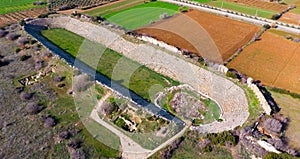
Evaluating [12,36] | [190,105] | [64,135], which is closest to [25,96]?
[64,135]

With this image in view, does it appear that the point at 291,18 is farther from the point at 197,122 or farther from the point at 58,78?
the point at 58,78

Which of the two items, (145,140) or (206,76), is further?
(206,76)

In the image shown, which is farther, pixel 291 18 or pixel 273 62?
pixel 291 18

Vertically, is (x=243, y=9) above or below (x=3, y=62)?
above

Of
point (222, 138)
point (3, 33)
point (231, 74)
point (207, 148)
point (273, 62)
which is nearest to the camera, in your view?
point (207, 148)

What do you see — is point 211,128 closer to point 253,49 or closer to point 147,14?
point 253,49

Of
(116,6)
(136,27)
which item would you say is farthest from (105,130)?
(116,6)

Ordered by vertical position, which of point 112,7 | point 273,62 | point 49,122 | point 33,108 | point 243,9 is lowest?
point 49,122
